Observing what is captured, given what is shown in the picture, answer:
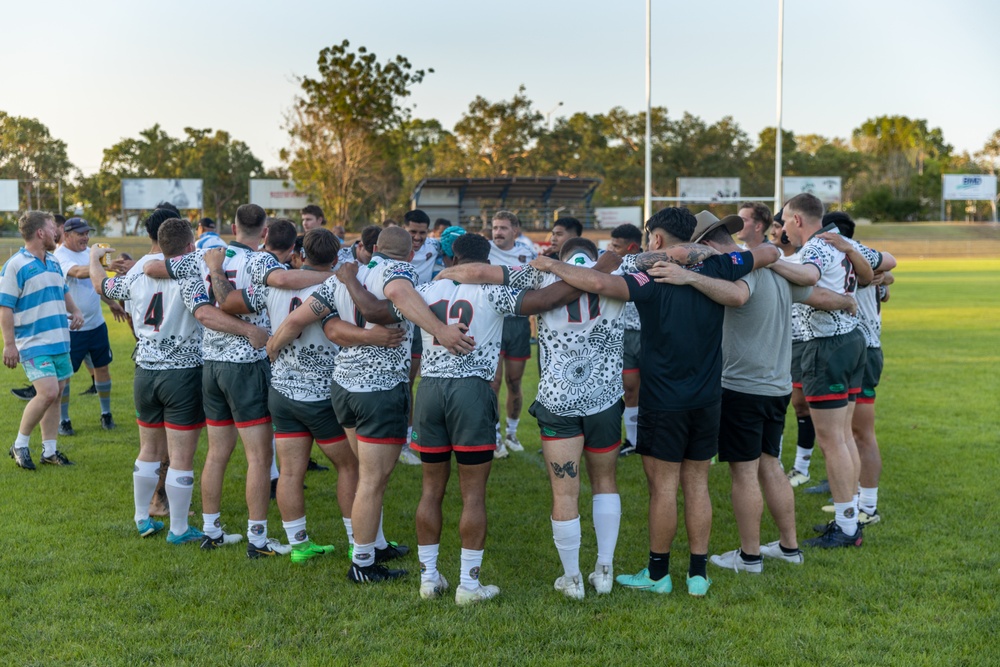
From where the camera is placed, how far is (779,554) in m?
5.35

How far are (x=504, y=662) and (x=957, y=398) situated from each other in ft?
29.3

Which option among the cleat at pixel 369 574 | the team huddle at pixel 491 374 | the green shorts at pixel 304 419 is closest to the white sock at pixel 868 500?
the team huddle at pixel 491 374

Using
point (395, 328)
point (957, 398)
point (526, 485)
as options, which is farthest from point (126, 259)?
point (957, 398)

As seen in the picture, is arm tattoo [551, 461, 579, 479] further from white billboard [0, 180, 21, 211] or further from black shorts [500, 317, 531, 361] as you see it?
white billboard [0, 180, 21, 211]

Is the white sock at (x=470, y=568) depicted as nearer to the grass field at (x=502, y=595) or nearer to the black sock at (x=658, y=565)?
the grass field at (x=502, y=595)

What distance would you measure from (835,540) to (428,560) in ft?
9.20

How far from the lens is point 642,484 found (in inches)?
279

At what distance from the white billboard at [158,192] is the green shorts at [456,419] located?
159 ft

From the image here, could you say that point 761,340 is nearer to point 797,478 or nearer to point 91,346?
point 797,478

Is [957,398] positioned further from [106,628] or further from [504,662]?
[106,628]

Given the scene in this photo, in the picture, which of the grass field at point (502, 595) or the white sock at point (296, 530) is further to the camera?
the white sock at point (296, 530)

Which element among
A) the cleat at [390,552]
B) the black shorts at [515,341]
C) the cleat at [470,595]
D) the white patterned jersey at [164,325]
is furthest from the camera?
the black shorts at [515,341]

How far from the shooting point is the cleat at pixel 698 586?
4750 millimetres

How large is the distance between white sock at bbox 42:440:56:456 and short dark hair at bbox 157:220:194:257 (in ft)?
10.8
